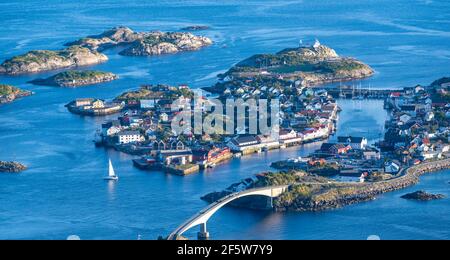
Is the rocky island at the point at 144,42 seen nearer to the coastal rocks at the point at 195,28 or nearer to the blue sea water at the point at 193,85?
the blue sea water at the point at 193,85

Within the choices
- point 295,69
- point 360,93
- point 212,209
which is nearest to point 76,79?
point 295,69

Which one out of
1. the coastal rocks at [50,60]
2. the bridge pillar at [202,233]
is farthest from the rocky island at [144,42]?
the bridge pillar at [202,233]

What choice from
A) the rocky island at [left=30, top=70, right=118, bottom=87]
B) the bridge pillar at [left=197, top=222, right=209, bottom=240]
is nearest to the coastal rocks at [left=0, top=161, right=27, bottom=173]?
the bridge pillar at [left=197, top=222, right=209, bottom=240]

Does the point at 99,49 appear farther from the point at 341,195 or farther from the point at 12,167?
the point at 341,195

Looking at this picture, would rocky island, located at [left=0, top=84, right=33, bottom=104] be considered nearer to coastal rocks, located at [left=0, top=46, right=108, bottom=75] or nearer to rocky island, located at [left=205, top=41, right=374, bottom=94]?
coastal rocks, located at [left=0, top=46, right=108, bottom=75]
